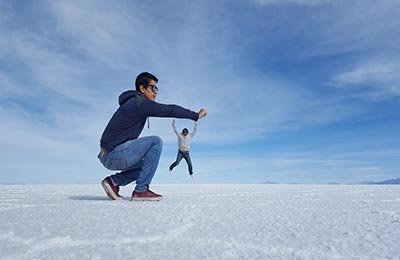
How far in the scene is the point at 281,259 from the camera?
1.29 metres

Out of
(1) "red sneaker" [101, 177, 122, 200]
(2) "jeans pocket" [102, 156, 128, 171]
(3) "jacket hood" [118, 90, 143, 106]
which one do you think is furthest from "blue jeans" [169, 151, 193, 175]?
(3) "jacket hood" [118, 90, 143, 106]

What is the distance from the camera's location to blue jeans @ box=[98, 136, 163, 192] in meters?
3.64

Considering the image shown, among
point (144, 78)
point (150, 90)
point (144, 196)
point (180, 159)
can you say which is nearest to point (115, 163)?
point (144, 196)

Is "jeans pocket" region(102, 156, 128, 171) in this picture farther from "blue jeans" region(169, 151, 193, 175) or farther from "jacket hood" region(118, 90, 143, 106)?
"blue jeans" region(169, 151, 193, 175)

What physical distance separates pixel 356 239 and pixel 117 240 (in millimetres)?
1267

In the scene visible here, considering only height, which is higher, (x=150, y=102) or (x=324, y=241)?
(x=150, y=102)

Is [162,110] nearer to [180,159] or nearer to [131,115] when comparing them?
[131,115]

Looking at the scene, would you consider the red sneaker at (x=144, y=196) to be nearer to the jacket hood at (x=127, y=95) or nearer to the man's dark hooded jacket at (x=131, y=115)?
the man's dark hooded jacket at (x=131, y=115)

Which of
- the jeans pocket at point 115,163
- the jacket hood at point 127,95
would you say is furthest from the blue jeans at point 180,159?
the jacket hood at point 127,95

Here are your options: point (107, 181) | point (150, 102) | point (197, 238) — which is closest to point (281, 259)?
point (197, 238)

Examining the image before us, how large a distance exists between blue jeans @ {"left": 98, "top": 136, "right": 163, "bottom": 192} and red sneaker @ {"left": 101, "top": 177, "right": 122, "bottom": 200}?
0.22 m

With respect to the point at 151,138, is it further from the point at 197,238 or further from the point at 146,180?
the point at 197,238

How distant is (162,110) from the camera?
137 inches

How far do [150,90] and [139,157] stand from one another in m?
0.85
